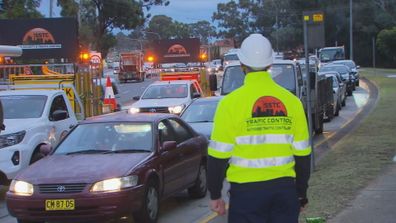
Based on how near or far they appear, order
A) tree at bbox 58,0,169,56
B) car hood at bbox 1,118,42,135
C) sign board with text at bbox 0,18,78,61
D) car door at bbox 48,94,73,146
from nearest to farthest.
→ 1. car hood at bbox 1,118,42,135
2. car door at bbox 48,94,73,146
3. sign board with text at bbox 0,18,78,61
4. tree at bbox 58,0,169,56

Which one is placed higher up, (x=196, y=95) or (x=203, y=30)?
(x=203, y=30)

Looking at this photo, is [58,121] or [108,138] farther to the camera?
[58,121]

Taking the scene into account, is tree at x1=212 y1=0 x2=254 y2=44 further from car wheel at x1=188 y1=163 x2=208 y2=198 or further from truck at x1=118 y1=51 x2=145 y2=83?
car wheel at x1=188 y1=163 x2=208 y2=198

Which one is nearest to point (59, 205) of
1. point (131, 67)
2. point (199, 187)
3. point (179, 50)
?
point (199, 187)

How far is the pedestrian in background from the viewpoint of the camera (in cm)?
432

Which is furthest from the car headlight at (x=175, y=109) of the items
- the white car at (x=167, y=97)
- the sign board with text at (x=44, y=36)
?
the sign board with text at (x=44, y=36)

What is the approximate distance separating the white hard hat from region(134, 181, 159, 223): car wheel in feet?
12.2

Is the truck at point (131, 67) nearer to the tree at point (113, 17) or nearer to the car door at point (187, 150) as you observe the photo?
the tree at point (113, 17)

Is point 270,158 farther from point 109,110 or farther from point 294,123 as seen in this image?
point 109,110

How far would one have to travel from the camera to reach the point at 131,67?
217 ft

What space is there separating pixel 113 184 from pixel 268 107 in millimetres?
3596

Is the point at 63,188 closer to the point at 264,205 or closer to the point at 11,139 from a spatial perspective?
the point at 11,139

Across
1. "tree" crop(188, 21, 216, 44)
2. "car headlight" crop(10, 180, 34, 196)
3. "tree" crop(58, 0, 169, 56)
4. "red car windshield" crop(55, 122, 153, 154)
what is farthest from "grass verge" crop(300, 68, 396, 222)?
"tree" crop(188, 21, 216, 44)

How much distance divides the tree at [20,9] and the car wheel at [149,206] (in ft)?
87.5
